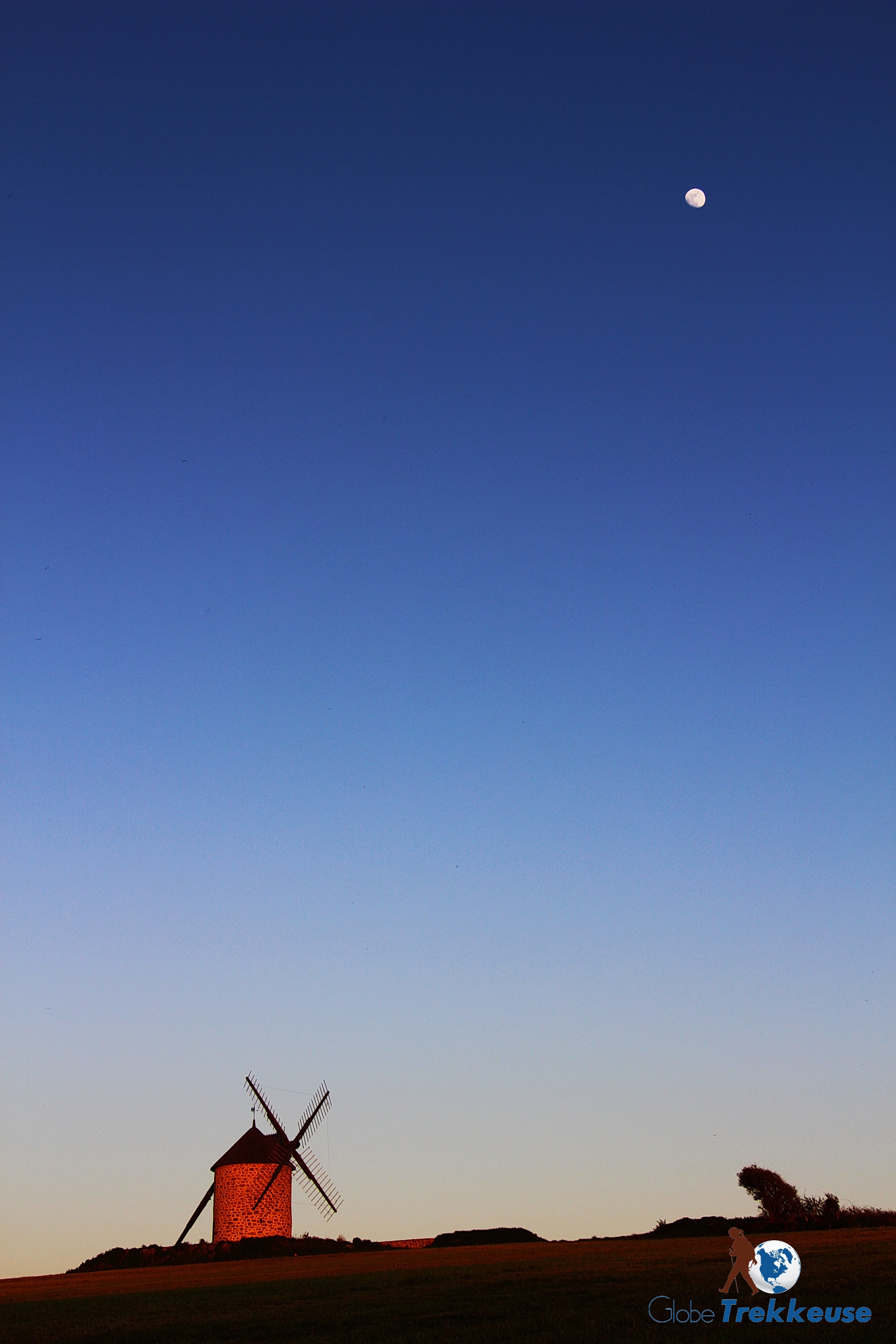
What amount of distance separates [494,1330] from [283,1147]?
46.1m

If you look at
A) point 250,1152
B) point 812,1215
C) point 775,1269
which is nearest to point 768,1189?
point 812,1215

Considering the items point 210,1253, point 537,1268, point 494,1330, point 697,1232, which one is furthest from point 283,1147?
point 494,1330

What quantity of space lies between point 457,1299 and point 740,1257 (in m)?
7.67

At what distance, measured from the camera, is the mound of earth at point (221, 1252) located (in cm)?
4731

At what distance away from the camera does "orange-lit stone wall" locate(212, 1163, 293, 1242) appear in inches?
2056

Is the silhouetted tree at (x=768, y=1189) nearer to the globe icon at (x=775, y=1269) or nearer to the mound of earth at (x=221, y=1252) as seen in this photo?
the mound of earth at (x=221, y=1252)

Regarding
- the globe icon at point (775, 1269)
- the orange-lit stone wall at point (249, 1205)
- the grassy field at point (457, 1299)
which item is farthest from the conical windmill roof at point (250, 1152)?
the globe icon at point (775, 1269)

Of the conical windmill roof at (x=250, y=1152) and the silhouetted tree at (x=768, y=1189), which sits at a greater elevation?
the conical windmill roof at (x=250, y=1152)

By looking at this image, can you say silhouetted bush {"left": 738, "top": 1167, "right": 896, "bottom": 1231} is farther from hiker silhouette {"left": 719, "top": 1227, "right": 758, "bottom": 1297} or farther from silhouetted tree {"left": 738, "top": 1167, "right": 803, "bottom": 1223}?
hiker silhouette {"left": 719, "top": 1227, "right": 758, "bottom": 1297}

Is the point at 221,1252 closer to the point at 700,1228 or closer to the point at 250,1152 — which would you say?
the point at 250,1152

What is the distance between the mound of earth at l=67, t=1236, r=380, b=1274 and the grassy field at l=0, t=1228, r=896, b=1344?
1161 cm

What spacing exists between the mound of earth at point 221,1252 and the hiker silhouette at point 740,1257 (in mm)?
32052

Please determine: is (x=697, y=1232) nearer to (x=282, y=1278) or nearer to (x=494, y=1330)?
(x=282, y=1278)

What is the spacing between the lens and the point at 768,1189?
64.1m
